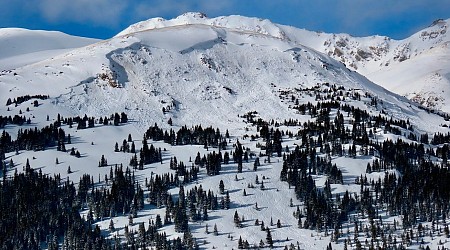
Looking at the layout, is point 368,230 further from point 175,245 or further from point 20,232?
point 20,232

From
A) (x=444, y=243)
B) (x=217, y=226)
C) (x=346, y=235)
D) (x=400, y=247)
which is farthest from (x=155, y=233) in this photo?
(x=444, y=243)

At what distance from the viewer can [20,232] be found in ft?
619

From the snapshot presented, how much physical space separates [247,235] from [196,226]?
18.0m

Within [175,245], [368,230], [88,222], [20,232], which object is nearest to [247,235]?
[175,245]

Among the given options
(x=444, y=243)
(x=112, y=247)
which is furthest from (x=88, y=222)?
(x=444, y=243)

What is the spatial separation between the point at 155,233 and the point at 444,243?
90.0 metres

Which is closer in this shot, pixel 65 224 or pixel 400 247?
pixel 400 247

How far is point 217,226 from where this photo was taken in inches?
7830

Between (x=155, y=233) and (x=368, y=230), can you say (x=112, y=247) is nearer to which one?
(x=155, y=233)

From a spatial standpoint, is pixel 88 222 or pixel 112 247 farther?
pixel 88 222

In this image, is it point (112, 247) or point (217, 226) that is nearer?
point (112, 247)

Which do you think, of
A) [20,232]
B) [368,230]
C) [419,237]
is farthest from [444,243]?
[20,232]

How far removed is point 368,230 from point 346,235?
7321 millimetres

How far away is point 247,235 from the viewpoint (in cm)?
19275
